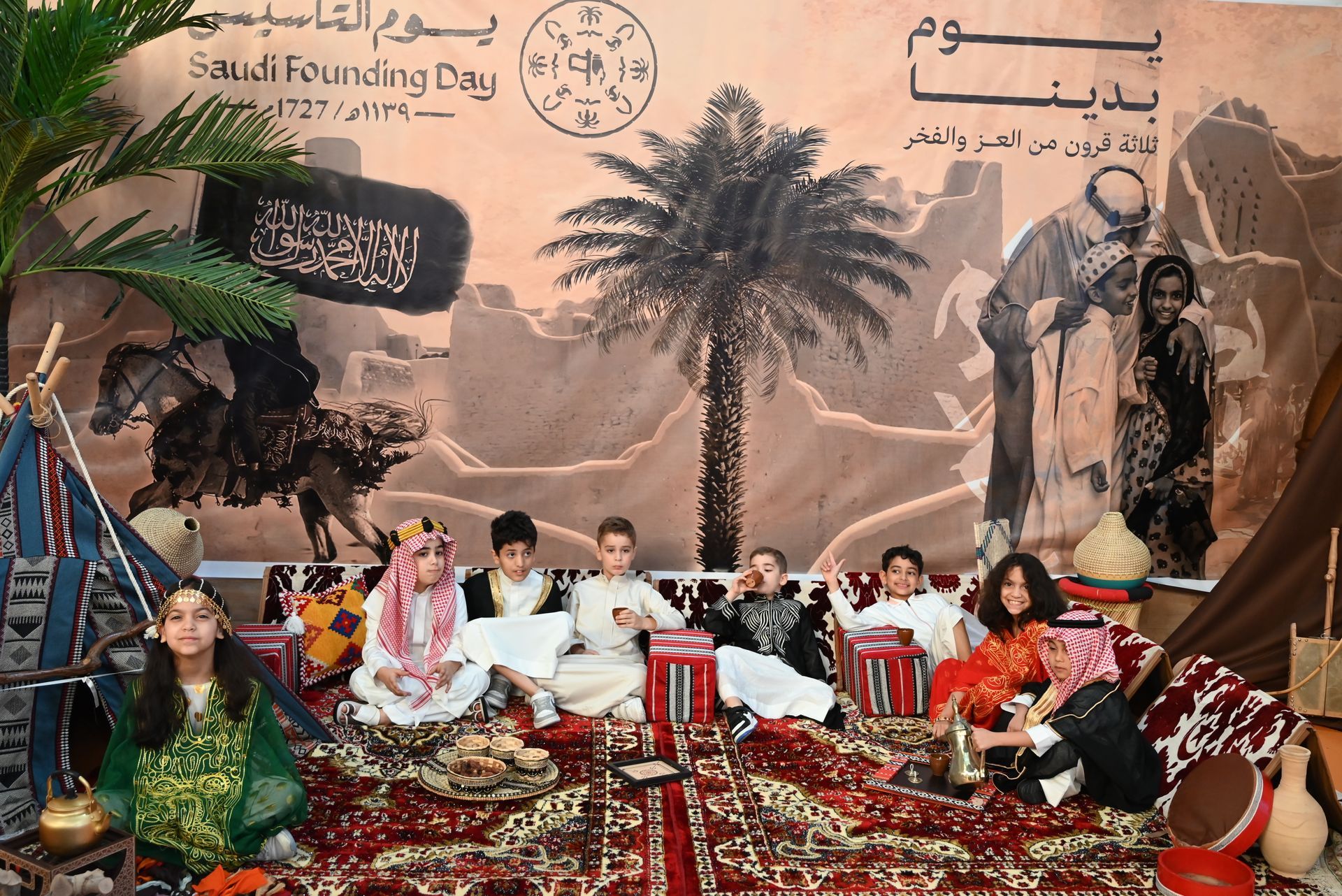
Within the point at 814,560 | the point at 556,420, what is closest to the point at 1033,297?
the point at 814,560

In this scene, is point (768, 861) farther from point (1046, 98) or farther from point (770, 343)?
point (1046, 98)

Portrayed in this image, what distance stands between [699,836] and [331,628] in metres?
2.37

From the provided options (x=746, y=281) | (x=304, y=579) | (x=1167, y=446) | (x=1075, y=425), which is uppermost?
(x=746, y=281)

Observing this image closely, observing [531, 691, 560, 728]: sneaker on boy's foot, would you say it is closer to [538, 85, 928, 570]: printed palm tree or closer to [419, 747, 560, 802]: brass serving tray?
[419, 747, 560, 802]: brass serving tray

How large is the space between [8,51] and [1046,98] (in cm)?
497

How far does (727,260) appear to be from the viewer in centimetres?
580

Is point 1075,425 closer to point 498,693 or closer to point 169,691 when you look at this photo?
point 498,693

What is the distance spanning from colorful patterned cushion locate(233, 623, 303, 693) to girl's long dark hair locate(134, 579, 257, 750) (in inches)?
51.7

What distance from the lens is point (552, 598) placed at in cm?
509

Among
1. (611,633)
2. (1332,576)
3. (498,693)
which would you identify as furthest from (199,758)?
(1332,576)

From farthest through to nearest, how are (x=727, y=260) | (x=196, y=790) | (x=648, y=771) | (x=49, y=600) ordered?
(x=727, y=260) → (x=648, y=771) → (x=49, y=600) → (x=196, y=790)

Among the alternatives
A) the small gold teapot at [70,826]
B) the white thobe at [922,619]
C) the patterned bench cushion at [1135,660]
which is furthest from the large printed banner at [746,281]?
the small gold teapot at [70,826]

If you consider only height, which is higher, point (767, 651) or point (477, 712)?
point (767, 651)

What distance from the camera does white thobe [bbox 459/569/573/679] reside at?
15.7 ft
